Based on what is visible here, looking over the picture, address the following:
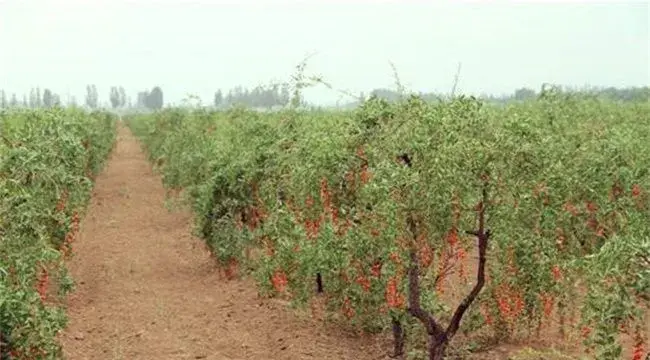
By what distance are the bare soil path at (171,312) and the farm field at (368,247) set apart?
0.05 meters

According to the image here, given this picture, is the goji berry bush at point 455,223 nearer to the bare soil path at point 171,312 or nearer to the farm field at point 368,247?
the farm field at point 368,247

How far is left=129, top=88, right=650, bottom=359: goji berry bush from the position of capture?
25.9ft

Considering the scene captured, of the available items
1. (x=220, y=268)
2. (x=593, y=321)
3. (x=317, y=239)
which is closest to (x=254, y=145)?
(x=220, y=268)

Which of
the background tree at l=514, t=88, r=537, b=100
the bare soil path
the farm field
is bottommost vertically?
the bare soil path

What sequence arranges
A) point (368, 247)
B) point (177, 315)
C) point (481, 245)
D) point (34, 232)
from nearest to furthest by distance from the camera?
point (34, 232), point (481, 245), point (368, 247), point (177, 315)

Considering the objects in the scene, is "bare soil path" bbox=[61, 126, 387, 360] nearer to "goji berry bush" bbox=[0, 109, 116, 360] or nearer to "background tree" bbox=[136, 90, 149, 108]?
"goji berry bush" bbox=[0, 109, 116, 360]

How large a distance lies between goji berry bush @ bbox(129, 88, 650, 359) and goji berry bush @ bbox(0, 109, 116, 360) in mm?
2832

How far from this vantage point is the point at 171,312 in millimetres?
12875

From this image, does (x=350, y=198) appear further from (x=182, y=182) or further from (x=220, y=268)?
(x=182, y=182)

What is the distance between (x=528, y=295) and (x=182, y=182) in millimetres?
11627

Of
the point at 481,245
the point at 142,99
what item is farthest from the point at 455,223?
the point at 142,99

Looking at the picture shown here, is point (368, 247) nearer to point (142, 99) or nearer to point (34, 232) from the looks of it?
point (34, 232)

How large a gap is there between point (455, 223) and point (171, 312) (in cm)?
628

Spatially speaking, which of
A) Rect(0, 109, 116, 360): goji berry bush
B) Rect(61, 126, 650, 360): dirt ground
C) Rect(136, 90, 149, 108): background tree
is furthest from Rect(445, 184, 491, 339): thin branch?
Rect(136, 90, 149, 108): background tree
